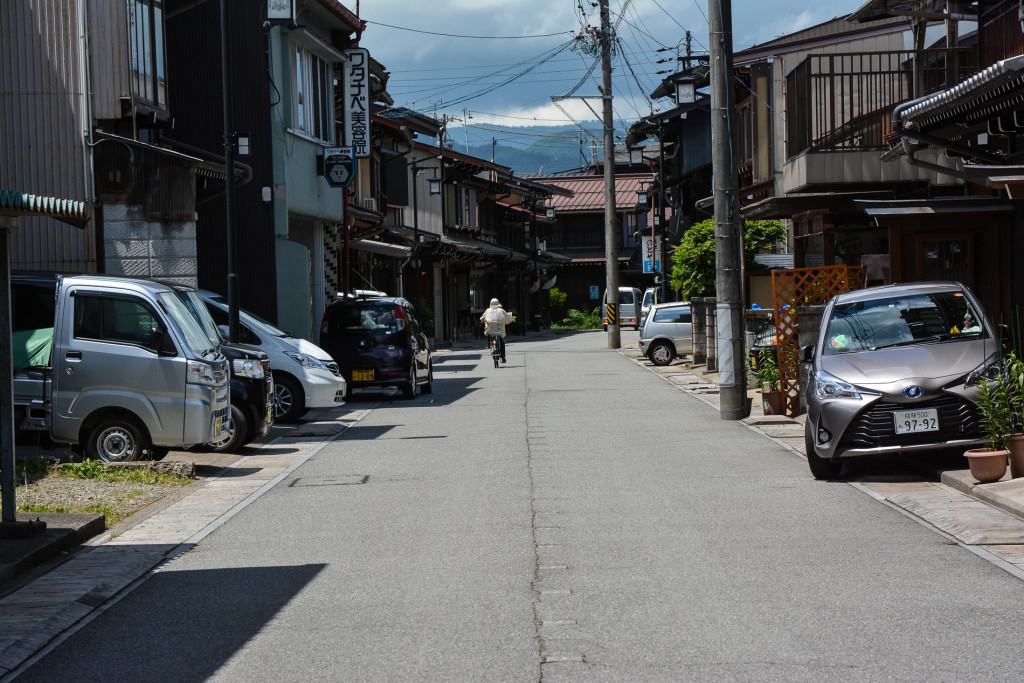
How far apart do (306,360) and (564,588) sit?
42.2 feet

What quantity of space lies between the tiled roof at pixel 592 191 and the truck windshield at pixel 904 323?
67.7m

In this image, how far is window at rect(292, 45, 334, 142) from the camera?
2861 centimetres

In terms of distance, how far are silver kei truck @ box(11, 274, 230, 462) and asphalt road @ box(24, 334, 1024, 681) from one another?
1461mm

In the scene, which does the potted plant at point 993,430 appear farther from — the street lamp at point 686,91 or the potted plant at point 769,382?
the street lamp at point 686,91

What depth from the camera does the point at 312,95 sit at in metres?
30.0

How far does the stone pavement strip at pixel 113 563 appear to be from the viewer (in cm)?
697

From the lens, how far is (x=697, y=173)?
50.3m

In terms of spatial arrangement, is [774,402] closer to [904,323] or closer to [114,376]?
[904,323]

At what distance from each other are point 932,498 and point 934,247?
366 inches

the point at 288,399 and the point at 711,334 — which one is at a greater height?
the point at 711,334

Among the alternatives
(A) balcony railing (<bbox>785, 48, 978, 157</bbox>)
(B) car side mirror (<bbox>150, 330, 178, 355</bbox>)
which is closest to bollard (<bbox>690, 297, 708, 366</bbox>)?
(A) balcony railing (<bbox>785, 48, 978, 157</bbox>)

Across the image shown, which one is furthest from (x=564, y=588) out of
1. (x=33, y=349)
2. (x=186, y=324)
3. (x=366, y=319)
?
(x=366, y=319)

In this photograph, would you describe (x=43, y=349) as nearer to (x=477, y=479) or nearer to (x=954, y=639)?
(x=477, y=479)

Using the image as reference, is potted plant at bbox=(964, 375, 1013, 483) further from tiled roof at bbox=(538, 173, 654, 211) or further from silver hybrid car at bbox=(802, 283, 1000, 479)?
tiled roof at bbox=(538, 173, 654, 211)
